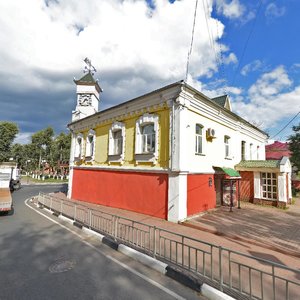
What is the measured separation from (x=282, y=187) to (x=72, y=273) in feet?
42.2

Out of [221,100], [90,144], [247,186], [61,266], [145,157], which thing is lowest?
[61,266]

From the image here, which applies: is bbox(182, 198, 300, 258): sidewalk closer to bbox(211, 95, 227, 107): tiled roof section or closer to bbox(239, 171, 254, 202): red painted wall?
bbox(239, 171, 254, 202): red painted wall

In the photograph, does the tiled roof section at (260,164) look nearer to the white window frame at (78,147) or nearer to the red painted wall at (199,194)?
the red painted wall at (199,194)

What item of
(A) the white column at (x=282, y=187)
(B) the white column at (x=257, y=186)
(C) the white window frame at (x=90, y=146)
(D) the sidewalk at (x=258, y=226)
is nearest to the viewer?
(D) the sidewalk at (x=258, y=226)

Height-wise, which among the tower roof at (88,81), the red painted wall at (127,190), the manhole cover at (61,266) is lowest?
the manhole cover at (61,266)

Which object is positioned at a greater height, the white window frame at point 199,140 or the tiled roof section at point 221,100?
the tiled roof section at point 221,100

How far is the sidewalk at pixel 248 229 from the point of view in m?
6.31

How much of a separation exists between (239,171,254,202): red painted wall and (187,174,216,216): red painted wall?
3968 mm

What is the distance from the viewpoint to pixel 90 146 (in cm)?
1661

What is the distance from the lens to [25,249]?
6137mm

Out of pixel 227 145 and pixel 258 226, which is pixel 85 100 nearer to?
pixel 227 145

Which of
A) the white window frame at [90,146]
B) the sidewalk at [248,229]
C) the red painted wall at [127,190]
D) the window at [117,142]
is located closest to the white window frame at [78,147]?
the white window frame at [90,146]

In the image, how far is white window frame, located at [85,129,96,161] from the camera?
15.9m

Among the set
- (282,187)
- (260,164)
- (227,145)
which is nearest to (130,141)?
(227,145)
